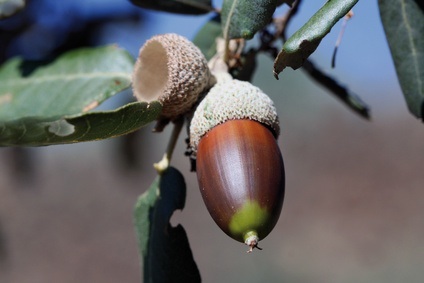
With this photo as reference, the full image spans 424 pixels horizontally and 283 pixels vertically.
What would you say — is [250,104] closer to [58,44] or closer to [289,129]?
[58,44]

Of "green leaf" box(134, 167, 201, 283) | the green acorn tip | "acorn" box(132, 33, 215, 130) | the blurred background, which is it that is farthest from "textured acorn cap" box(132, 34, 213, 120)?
the blurred background

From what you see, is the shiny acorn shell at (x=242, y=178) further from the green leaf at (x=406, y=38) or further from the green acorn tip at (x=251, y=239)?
the green leaf at (x=406, y=38)

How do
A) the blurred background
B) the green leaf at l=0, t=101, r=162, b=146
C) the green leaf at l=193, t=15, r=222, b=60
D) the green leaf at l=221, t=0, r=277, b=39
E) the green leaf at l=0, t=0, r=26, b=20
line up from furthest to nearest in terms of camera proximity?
the blurred background → the green leaf at l=193, t=15, r=222, b=60 → the green leaf at l=0, t=0, r=26, b=20 → the green leaf at l=221, t=0, r=277, b=39 → the green leaf at l=0, t=101, r=162, b=146

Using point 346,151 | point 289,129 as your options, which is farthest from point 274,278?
point 289,129

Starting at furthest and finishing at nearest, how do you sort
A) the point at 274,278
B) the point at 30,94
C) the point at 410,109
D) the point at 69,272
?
the point at 69,272
the point at 274,278
the point at 30,94
the point at 410,109

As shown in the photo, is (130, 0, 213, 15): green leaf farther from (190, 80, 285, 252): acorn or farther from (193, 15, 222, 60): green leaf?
(190, 80, 285, 252): acorn

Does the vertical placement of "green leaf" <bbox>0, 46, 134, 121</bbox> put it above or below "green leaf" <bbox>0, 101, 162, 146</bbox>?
below
